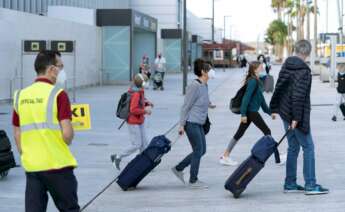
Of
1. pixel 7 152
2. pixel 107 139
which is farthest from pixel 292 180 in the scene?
pixel 107 139

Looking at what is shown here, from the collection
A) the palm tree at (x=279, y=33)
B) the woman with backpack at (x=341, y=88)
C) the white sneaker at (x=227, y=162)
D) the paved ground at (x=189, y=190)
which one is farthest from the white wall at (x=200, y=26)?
the white sneaker at (x=227, y=162)

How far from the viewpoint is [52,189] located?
542 centimetres

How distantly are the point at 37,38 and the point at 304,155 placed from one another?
20712 millimetres

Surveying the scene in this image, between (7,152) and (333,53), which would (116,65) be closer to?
(333,53)

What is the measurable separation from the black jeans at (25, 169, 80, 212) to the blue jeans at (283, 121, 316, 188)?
3.83 metres

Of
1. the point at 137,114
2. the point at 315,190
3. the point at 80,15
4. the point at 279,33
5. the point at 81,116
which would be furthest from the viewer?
the point at 279,33

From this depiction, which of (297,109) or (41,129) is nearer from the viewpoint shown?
(41,129)

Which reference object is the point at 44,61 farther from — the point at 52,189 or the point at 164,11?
the point at 164,11

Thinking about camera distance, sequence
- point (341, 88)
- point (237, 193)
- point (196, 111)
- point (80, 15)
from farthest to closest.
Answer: point (80, 15), point (341, 88), point (196, 111), point (237, 193)

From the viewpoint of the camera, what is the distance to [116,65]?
127 ft

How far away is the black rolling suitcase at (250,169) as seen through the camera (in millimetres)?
8656

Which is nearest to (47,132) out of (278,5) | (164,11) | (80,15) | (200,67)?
(200,67)

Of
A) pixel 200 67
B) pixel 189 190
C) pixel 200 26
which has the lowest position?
pixel 189 190

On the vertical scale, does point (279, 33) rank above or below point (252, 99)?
above
